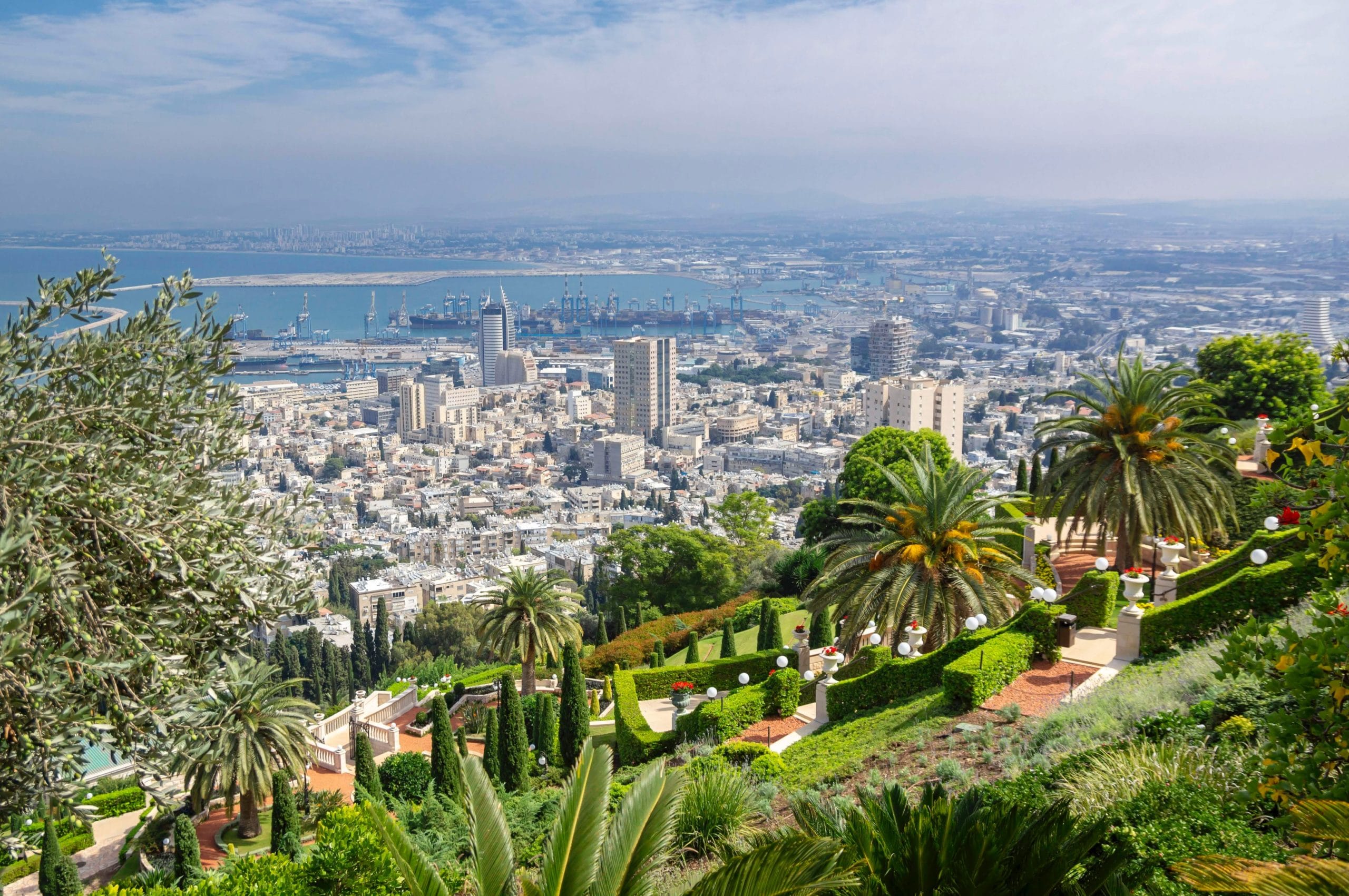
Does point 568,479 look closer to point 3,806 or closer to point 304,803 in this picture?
point 304,803

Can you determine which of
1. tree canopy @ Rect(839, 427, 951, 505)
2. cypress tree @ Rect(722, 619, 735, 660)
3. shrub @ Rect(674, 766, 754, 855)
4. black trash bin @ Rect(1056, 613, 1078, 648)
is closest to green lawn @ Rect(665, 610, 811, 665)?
cypress tree @ Rect(722, 619, 735, 660)

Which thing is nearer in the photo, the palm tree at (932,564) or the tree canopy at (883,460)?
the palm tree at (932,564)

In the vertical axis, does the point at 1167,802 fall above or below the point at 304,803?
above

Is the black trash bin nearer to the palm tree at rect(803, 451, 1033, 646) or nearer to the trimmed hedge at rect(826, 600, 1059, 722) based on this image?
the trimmed hedge at rect(826, 600, 1059, 722)

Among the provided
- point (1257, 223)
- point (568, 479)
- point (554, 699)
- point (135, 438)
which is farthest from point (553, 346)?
point (135, 438)

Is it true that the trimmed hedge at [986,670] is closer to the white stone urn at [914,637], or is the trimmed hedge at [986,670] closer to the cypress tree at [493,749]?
the white stone urn at [914,637]

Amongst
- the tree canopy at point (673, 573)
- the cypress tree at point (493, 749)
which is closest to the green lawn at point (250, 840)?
the cypress tree at point (493, 749)
